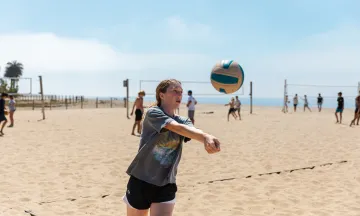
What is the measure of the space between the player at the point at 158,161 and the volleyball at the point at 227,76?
30.6ft

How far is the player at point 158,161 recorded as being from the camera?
7.10 feet

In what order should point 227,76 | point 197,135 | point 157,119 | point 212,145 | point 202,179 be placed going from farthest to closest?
point 227,76
point 202,179
point 157,119
point 197,135
point 212,145

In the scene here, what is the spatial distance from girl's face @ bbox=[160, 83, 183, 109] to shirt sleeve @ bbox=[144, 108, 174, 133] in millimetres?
88

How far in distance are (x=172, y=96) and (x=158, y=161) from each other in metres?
0.39

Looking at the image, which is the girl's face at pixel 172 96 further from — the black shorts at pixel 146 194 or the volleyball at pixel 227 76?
the volleyball at pixel 227 76

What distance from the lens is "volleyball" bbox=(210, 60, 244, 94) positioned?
11.3 metres

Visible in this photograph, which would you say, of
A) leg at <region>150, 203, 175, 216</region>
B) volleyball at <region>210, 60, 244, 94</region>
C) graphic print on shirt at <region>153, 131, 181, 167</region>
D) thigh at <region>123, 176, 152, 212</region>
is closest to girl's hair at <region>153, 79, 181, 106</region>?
graphic print on shirt at <region>153, 131, 181, 167</region>

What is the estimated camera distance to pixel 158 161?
85.3 inches

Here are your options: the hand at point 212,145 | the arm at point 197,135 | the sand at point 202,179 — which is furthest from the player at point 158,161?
the sand at point 202,179

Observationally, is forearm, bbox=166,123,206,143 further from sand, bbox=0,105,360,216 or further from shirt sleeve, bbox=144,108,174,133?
sand, bbox=0,105,360,216

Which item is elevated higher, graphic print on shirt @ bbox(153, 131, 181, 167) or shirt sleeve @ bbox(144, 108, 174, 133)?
shirt sleeve @ bbox(144, 108, 174, 133)

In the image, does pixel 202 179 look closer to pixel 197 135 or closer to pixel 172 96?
pixel 172 96

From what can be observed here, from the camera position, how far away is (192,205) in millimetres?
4230

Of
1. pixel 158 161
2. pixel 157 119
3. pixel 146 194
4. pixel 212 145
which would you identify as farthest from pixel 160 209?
pixel 212 145
